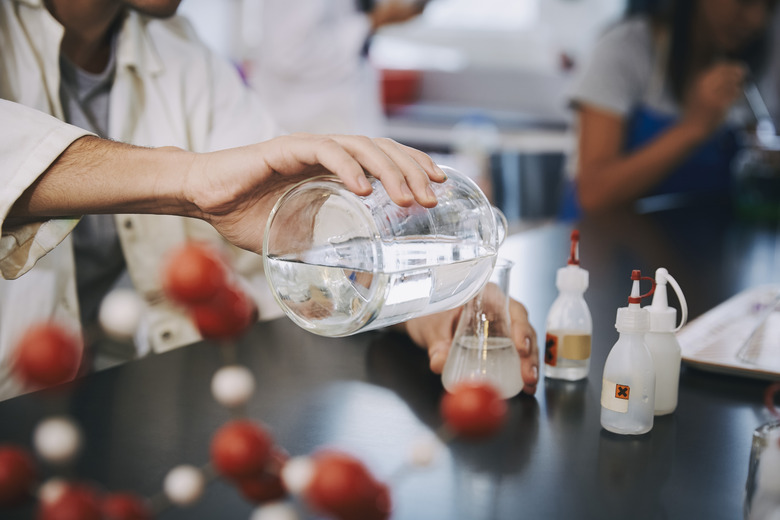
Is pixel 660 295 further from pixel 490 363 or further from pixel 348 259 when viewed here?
pixel 348 259

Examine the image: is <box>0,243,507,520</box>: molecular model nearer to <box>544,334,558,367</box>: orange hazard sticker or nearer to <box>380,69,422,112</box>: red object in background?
<box>544,334,558,367</box>: orange hazard sticker

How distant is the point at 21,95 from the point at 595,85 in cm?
171

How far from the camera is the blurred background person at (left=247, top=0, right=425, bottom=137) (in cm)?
272

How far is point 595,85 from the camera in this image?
2.30 metres

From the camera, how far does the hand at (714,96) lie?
82.4 inches

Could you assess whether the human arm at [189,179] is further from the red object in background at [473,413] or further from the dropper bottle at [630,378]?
the red object in background at [473,413]

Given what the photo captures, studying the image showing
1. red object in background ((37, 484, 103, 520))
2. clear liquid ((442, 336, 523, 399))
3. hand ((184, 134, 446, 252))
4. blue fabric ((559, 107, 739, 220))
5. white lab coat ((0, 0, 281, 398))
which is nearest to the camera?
red object in background ((37, 484, 103, 520))

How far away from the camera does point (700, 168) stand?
2588 mm

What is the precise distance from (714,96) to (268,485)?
6.87ft

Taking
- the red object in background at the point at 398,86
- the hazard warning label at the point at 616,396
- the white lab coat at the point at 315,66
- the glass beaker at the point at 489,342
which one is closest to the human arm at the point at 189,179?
the glass beaker at the point at 489,342

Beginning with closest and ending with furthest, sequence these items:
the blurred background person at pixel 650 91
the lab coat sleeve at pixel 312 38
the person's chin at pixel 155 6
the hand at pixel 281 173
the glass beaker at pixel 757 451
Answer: the glass beaker at pixel 757 451 < the hand at pixel 281 173 < the person's chin at pixel 155 6 < the blurred background person at pixel 650 91 < the lab coat sleeve at pixel 312 38

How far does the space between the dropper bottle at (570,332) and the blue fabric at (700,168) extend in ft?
5.65

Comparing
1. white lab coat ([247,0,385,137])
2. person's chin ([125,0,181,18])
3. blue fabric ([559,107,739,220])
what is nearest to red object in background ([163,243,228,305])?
person's chin ([125,0,181,18])

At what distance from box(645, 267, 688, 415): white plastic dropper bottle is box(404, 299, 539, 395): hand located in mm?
116
